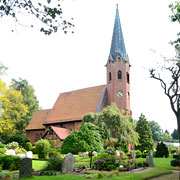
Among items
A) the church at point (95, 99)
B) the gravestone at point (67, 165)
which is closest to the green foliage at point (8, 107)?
the church at point (95, 99)

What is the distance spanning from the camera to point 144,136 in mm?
43750

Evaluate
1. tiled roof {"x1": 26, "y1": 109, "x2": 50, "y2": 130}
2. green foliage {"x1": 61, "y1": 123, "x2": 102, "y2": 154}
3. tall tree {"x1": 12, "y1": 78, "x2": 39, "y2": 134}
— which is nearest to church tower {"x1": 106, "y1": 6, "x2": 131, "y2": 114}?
green foliage {"x1": 61, "y1": 123, "x2": 102, "y2": 154}

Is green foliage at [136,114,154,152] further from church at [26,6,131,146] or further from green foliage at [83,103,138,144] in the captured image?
green foliage at [83,103,138,144]

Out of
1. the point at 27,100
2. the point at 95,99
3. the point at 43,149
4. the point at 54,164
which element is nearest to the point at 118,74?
the point at 95,99

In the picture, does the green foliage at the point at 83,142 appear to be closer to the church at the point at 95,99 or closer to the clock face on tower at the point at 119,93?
the church at the point at 95,99

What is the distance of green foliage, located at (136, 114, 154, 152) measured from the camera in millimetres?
43166

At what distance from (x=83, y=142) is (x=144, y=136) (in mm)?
19674

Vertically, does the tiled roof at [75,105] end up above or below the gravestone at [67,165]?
above

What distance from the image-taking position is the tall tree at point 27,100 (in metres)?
50.3

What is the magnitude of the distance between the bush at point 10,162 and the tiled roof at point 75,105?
2289 centimetres

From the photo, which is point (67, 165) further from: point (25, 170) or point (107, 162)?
point (25, 170)

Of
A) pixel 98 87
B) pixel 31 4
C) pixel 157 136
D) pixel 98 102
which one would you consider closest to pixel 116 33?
pixel 98 87

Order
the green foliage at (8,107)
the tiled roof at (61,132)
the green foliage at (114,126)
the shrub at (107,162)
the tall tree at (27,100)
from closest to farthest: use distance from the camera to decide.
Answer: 1. the shrub at (107,162)
2. the green foliage at (114,126)
3. the green foliage at (8,107)
4. the tiled roof at (61,132)
5. the tall tree at (27,100)

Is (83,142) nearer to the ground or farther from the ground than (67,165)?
farther from the ground
